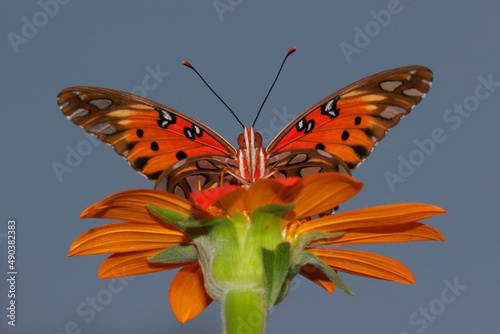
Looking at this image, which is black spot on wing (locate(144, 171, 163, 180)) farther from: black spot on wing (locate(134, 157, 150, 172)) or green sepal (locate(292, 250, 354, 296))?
green sepal (locate(292, 250, 354, 296))

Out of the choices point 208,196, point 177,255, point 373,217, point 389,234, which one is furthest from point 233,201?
point 389,234

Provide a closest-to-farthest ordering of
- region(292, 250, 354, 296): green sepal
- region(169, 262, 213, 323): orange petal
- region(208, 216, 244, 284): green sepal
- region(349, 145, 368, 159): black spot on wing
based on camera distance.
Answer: region(208, 216, 244, 284): green sepal, region(292, 250, 354, 296): green sepal, region(169, 262, 213, 323): orange petal, region(349, 145, 368, 159): black spot on wing

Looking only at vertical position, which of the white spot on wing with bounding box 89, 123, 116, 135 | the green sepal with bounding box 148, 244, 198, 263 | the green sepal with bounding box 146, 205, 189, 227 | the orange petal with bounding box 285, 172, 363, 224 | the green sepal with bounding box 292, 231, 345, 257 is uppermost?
the white spot on wing with bounding box 89, 123, 116, 135

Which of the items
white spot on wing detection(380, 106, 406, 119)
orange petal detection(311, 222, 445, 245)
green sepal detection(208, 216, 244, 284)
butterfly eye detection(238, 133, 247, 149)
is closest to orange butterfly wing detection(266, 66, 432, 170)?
white spot on wing detection(380, 106, 406, 119)

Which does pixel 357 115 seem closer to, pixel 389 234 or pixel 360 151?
pixel 360 151

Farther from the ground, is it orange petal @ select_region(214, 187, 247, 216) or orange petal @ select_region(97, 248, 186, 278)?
orange petal @ select_region(97, 248, 186, 278)

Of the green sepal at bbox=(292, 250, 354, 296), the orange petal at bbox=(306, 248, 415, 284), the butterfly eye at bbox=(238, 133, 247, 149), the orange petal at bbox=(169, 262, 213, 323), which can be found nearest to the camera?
the green sepal at bbox=(292, 250, 354, 296)

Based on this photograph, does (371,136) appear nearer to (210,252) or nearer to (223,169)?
(223,169)

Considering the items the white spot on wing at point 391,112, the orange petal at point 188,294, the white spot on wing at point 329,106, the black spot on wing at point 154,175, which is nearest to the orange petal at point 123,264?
the orange petal at point 188,294
